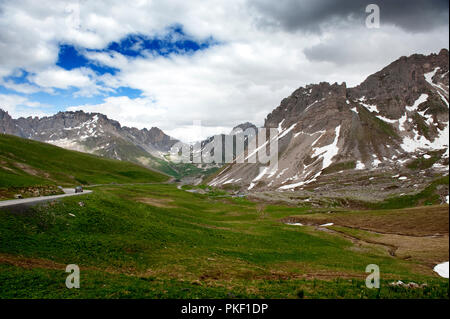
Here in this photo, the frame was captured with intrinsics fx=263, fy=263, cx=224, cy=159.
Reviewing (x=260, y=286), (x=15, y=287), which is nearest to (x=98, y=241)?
(x=15, y=287)

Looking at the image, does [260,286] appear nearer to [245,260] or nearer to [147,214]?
[245,260]

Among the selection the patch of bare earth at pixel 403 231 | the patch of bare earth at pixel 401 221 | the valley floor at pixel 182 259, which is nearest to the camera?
the valley floor at pixel 182 259

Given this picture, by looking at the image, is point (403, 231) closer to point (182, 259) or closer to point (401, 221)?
point (401, 221)

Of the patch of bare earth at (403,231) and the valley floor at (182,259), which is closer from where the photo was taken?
the valley floor at (182,259)

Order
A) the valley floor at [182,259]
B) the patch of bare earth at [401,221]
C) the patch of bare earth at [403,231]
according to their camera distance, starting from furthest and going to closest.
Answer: the patch of bare earth at [401,221] < the patch of bare earth at [403,231] < the valley floor at [182,259]

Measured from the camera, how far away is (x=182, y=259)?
30125 millimetres

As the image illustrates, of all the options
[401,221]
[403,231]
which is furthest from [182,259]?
[401,221]

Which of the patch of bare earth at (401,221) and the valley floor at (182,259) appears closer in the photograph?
the valley floor at (182,259)

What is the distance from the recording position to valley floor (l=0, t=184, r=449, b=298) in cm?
1909

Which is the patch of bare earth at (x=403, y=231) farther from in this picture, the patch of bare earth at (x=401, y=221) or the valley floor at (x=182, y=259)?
the valley floor at (x=182, y=259)

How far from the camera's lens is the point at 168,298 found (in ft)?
56.5

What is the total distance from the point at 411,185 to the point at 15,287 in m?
171

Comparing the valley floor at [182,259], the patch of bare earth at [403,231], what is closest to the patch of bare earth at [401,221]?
the patch of bare earth at [403,231]

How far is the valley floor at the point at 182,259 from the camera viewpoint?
62.6ft
